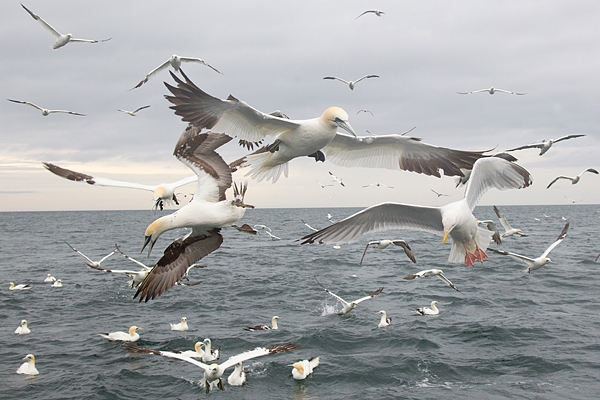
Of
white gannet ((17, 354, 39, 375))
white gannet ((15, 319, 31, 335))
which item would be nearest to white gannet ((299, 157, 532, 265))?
white gannet ((17, 354, 39, 375))

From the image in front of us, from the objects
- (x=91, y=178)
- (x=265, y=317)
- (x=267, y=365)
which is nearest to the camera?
(x=91, y=178)

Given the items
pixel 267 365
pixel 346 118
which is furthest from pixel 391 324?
pixel 346 118

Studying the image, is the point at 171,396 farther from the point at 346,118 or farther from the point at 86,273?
the point at 86,273

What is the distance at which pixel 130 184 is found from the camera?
9898 mm

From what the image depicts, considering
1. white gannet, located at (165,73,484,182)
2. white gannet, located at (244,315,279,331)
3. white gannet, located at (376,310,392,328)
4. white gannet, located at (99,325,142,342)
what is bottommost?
white gannet, located at (99,325,142,342)

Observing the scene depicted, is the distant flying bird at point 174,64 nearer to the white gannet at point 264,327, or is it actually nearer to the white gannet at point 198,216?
the white gannet at point 198,216

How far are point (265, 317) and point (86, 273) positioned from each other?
14.4 metres

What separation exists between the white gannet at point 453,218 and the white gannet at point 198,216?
54.6 inches

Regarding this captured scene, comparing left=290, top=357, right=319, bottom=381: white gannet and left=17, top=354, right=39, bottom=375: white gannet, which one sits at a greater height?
left=290, top=357, right=319, bottom=381: white gannet

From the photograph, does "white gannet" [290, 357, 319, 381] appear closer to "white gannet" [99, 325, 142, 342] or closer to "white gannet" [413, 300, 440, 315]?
"white gannet" [99, 325, 142, 342]

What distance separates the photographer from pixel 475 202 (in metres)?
9.86

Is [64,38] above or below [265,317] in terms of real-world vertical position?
above

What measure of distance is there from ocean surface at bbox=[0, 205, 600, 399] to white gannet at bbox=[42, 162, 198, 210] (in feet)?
14.8

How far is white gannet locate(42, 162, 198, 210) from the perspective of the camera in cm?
967
